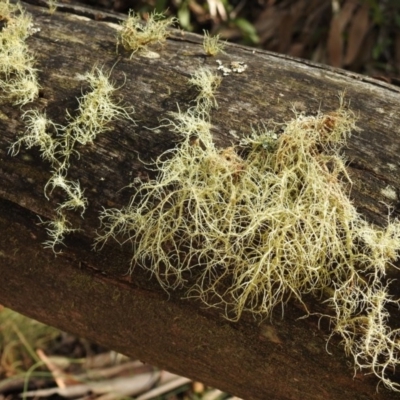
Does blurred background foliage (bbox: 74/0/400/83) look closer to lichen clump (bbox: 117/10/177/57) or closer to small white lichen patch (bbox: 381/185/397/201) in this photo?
lichen clump (bbox: 117/10/177/57)

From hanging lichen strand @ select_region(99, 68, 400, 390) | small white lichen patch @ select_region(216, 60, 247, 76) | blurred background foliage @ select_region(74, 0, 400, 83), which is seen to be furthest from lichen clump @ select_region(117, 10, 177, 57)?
blurred background foliage @ select_region(74, 0, 400, 83)

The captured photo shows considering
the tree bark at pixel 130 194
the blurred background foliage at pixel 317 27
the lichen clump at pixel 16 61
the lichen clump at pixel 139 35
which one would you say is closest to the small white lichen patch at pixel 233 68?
the tree bark at pixel 130 194

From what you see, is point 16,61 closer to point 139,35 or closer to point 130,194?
point 139,35

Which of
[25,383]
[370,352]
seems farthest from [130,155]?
[25,383]

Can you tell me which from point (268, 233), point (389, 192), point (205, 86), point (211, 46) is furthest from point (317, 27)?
point (268, 233)

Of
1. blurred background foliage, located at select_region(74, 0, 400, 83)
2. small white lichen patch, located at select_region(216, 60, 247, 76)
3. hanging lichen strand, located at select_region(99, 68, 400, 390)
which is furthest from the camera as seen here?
blurred background foliage, located at select_region(74, 0, 400, 83)

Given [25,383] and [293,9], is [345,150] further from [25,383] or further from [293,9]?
[293,9]
